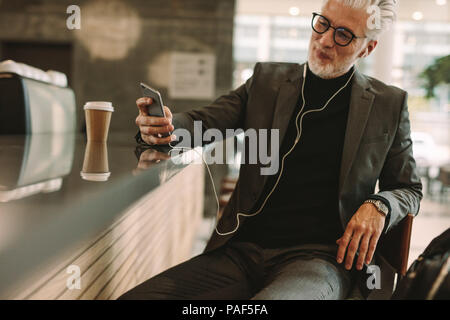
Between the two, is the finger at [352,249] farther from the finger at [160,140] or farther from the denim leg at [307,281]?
the finger at [160,140]

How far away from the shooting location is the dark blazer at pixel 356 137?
1.29 metres

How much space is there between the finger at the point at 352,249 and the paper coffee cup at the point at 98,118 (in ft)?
2.89

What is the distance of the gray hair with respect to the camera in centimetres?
130

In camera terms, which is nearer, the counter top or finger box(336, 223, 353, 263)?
the counter top

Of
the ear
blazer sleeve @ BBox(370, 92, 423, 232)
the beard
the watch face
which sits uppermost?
the ear

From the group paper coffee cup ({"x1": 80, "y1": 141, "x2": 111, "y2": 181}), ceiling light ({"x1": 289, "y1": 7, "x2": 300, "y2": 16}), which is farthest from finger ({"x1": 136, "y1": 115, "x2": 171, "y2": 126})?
ceiling light ({"x1": 289, "y1": 7, "x2": 300, "y2": 16})

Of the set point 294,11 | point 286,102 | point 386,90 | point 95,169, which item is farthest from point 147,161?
point 294,11

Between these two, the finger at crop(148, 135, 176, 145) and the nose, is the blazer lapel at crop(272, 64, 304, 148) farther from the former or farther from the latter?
the finger at crop(148, 135, 176, 145)

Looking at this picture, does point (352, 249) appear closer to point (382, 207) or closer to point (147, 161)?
point (382, 207)

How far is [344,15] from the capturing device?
131cm

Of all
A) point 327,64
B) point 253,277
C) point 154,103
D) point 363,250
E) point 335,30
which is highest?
point 335,30

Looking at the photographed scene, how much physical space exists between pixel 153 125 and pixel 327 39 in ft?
2.08

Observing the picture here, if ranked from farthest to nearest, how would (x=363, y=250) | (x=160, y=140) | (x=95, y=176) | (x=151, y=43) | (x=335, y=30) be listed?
(x=151, y=43) → (x=335, y=30) → (x=160, y=140) → (x=363, y=250) → (x=95, y=176)
